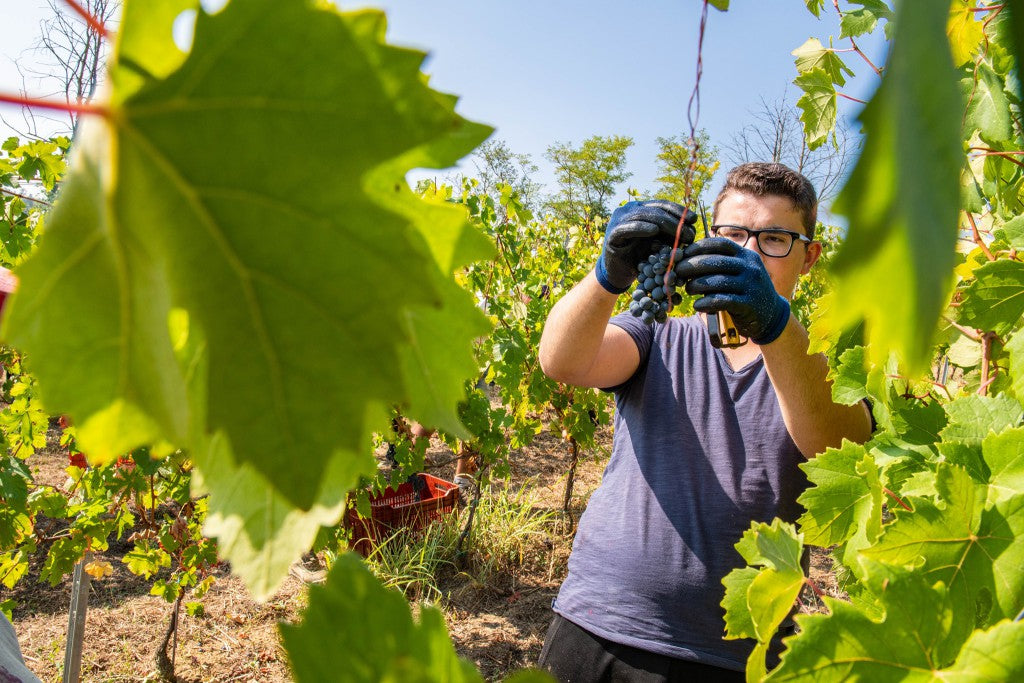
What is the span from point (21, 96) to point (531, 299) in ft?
15.7

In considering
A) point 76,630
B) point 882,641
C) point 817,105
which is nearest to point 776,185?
point 817,105

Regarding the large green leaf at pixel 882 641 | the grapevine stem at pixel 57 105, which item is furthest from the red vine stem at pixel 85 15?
the large green leaf at pixel 882 641

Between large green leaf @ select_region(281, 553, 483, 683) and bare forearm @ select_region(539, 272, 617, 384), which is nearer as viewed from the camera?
large green leaf @ select_region(281, 553, 483, 683)

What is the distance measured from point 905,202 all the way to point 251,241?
19cm

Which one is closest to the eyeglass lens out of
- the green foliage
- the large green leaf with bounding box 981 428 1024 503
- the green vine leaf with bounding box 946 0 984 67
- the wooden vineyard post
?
the green foliage

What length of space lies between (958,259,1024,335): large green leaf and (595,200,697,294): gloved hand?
82 centimetres

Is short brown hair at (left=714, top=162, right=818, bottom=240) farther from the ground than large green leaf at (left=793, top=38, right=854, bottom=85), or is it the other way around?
large green leaf at (left=793, top=38, right=854, bottom=85)

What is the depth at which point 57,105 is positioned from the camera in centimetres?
26

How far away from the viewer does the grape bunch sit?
161cm

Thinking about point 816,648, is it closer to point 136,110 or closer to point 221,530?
point 221,530

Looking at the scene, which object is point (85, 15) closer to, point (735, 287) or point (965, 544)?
point (965, 544)

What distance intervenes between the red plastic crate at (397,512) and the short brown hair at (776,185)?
293 cm

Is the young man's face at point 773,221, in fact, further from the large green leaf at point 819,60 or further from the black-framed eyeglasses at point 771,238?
the large green leaf at point 819,60

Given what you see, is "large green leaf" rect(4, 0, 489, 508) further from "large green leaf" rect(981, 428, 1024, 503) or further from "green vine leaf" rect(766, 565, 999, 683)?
"large green leaf" rect(981, 428, 1024, 503)
